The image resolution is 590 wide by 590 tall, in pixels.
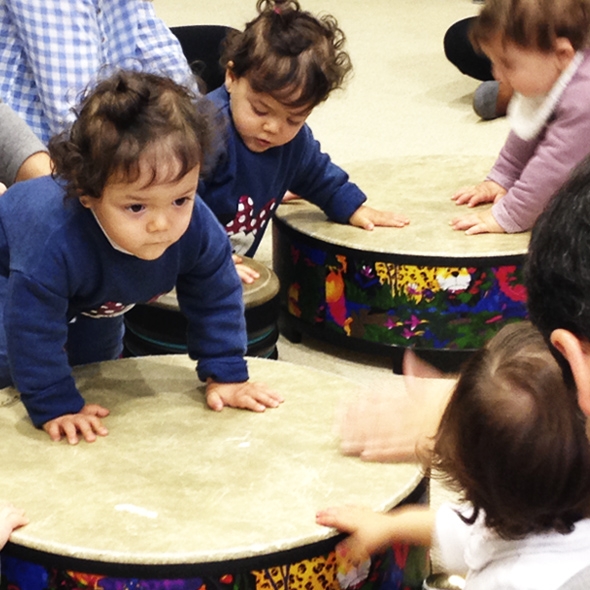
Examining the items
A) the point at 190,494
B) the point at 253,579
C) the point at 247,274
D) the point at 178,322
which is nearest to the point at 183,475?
the point at 190,494

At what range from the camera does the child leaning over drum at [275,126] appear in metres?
1.93

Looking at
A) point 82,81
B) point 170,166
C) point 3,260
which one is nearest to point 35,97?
point 82,81

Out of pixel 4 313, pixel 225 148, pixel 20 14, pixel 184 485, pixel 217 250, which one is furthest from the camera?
pixel 225 148

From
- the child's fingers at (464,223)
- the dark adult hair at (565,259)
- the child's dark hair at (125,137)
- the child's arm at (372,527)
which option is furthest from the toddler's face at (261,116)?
the dark adult hair at (565,259)

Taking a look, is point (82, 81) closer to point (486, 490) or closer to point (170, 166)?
point (170, 166)

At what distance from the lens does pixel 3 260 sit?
1.48 m

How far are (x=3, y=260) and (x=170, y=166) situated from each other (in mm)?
307

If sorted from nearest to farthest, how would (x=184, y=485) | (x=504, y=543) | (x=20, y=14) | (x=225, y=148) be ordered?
(x=504, y=543), (x=184, y=485), (x=20, y=14), (x=225, y=148)

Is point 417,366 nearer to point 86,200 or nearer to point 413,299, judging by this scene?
point 413,299

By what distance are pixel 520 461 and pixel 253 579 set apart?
1.07 ft

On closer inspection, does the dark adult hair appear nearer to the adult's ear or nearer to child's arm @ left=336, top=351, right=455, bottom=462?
the adult's ear

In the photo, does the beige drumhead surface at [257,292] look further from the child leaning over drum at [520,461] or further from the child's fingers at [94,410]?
the child leaning over drum at [520,461]

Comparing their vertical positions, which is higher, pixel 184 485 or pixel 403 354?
pixel 184 485

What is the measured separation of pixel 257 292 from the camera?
1.93m
